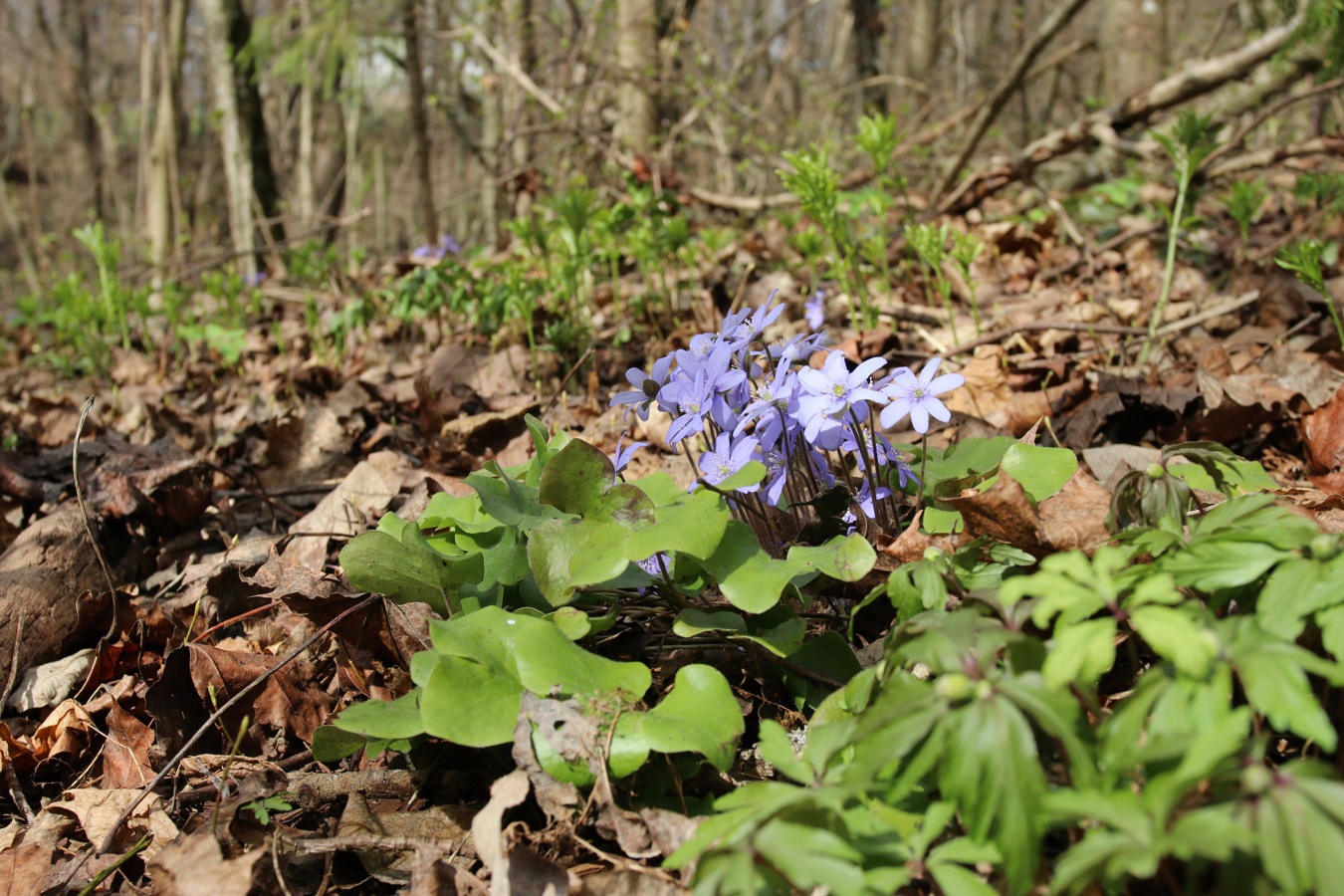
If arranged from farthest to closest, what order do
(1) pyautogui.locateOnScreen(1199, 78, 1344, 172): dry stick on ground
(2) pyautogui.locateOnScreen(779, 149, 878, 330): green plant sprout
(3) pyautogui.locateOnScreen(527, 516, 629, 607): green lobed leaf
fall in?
1. (1) pyautogui.locateOnScreen(1199, 78, 1344, 172): dry stick on ground
2. (2) pyautogui.locateOnScreen(779, 149, 878, 330): green plant sprout
3. (3) pyautogui.locateOnScreen(527, 516, 629, 607): green lobed leaf

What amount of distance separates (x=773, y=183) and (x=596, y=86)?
143 centimetres

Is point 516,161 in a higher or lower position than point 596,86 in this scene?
lower

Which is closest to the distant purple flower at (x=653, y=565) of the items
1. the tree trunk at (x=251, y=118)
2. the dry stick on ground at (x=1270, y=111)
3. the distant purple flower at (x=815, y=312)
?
the distant purple flower at (x=815, y=312)

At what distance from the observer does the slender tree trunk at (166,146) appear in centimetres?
785

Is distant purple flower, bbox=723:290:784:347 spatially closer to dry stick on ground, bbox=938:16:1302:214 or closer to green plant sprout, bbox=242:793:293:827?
green plant sprout, bbox=242:793:293:827

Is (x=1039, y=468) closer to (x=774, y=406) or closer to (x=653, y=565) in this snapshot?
(x=774, y=406)

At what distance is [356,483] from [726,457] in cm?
136

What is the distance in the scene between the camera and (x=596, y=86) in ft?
21.0

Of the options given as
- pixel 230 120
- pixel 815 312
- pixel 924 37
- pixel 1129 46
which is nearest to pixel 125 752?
pixel 815 312

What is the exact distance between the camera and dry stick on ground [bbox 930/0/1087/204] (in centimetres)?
408

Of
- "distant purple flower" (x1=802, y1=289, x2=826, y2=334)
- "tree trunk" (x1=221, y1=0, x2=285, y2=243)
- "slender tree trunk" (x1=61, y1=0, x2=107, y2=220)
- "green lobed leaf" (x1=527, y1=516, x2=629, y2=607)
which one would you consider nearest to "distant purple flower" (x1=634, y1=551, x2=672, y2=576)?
"green lobed leaf" (x1=527, y1=516, x2=629, y2=607)

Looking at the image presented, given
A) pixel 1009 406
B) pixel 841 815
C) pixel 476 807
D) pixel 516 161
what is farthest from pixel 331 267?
pixel 841 815

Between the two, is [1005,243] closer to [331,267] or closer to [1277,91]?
[1277,91]

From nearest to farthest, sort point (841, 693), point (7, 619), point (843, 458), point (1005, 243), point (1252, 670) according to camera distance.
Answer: point (1252, 670) < point (841, 693) < point (843, 458) < point (7, 619) < point (1005, 243)
